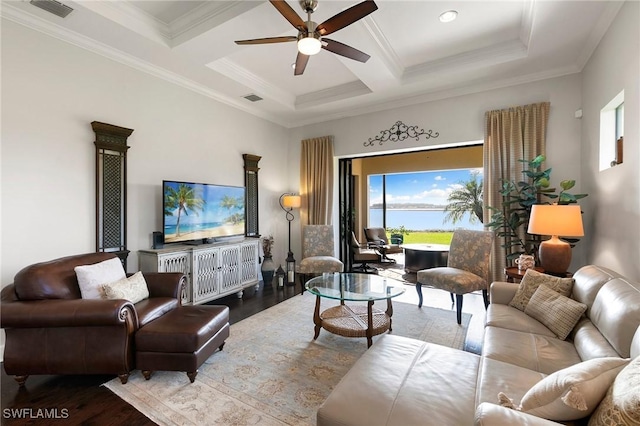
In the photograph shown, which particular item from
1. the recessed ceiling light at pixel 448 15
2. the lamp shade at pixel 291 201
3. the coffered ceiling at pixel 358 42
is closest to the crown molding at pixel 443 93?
the coffered ceiling at pixel 358 42

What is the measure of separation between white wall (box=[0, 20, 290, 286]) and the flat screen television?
0.73ft

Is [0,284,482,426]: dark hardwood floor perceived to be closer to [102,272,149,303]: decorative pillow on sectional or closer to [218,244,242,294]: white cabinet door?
[102,272,149,303]: decorative pillow on sectional

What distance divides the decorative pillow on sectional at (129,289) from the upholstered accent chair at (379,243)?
5.37 meters

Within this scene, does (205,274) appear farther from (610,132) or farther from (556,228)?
(610,132)

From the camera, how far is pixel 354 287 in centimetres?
309

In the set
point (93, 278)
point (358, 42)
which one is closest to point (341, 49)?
point (358, 42)

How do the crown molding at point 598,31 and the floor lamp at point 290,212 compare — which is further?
the floor lamp at point 290,212

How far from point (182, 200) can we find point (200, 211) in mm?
305

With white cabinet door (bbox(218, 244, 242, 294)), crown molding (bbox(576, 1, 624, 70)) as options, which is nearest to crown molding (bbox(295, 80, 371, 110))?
crown molding (bbox(576, 1, 624, 70))

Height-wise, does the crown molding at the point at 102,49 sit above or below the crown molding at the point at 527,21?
below

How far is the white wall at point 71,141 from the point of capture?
2.61 meters

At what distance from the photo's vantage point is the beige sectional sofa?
1.19 metres

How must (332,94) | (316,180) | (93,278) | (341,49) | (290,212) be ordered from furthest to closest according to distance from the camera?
(290,212)
(316,180)
(332,94)
(341,49)
(93,278)

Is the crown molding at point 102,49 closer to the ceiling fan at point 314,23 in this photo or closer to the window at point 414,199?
the ceiling fan at point 314,23
